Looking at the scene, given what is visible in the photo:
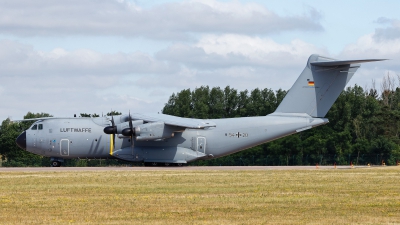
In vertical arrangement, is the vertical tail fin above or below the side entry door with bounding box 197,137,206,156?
above

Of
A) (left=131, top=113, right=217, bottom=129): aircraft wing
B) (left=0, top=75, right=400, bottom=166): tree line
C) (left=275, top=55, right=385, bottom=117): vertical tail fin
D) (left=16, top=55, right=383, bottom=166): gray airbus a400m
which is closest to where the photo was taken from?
(left=131, top=113, right=217, bottom=129): aircraft wing

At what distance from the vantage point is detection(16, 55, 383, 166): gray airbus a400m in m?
42.5

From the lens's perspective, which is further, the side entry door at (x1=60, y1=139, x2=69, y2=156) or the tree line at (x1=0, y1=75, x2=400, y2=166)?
the tree line at (x1=0, y1=75, x2=400, y2=166)

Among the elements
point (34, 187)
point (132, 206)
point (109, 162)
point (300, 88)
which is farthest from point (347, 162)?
point (132, 206)

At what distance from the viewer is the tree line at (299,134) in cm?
5462

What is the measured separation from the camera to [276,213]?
17719 millimetres

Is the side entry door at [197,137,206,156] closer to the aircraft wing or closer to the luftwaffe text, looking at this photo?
the aircraft wing

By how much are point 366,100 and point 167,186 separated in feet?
163

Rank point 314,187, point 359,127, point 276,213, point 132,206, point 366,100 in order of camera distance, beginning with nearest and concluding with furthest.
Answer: point 276,213 < point 132,206 < point 314,187 < point 359,127 < point 366,100

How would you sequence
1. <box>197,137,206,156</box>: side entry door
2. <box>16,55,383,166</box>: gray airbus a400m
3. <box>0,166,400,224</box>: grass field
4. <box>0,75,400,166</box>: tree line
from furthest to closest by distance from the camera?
<box>0,75,400,166</box>: tree line
<box>197,137,206,156</box>: side entry door
<box>16,55,383,166</box>: gray airbus a400m
<box>0,166,400,224</box>: grass field

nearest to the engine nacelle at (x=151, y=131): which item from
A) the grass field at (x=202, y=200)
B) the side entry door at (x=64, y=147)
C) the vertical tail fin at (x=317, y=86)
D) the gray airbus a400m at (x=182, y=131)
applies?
the gray airbus a400m at (x=182, y=131)

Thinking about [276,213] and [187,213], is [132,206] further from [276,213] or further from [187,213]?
[276,213]

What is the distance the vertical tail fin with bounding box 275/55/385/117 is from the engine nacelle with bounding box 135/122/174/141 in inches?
332

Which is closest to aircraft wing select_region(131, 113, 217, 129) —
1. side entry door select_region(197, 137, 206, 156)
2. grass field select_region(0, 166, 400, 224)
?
side entry door select_region(197, 137, 206, 156)
